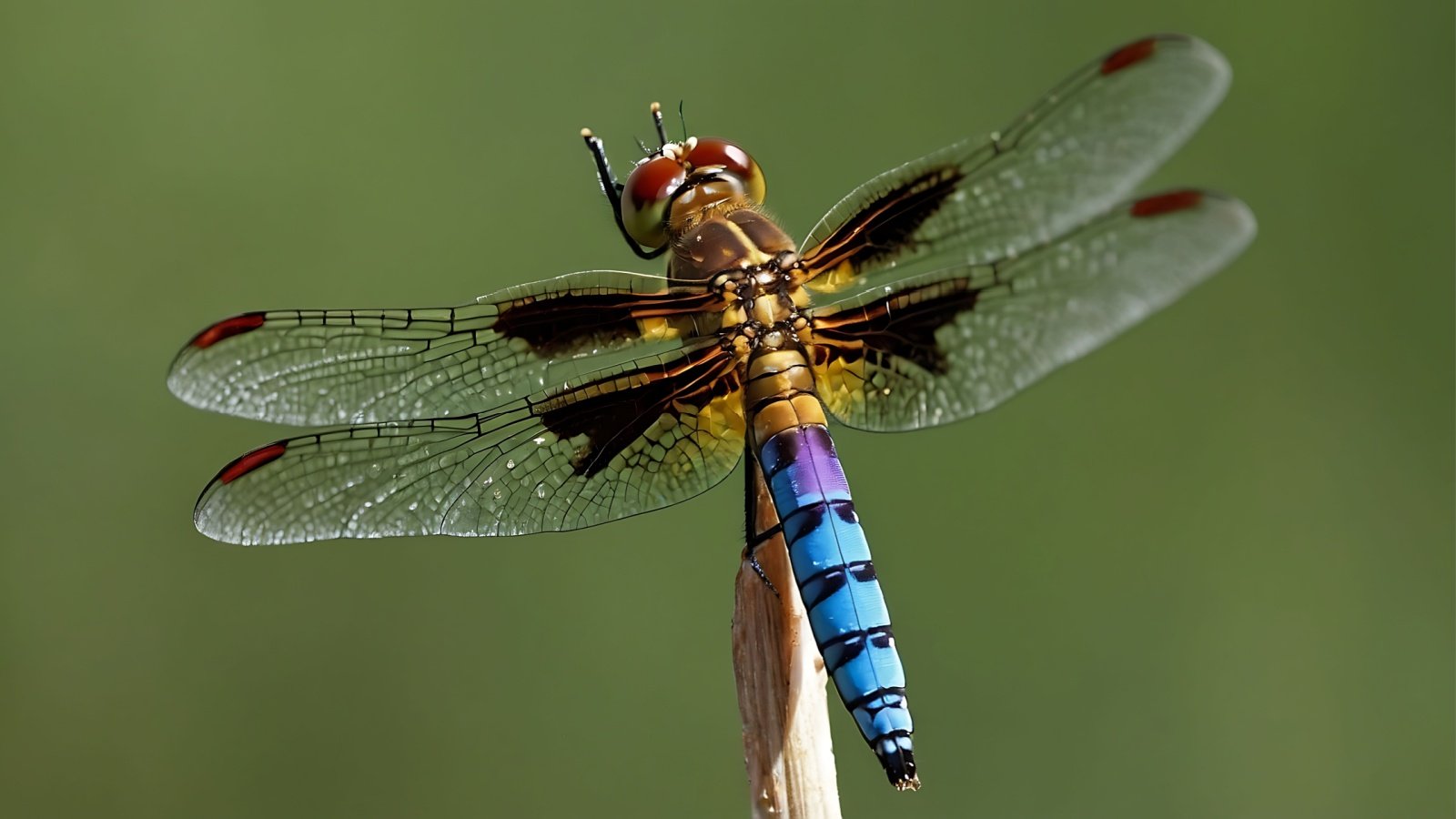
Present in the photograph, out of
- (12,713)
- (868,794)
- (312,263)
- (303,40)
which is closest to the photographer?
(868,794)

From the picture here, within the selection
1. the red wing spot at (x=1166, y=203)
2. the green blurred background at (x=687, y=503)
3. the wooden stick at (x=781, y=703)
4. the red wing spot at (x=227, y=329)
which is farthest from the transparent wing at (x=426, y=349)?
the green blurred background at (x=687, y=503)

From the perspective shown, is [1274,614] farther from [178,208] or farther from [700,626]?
[178,208]

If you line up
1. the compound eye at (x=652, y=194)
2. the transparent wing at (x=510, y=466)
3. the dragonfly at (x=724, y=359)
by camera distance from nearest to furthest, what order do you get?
the dragonfly at (x=724, y=359) < the transparent wing at (x=510, y=466) < the compound eye at (x=652, y=194)

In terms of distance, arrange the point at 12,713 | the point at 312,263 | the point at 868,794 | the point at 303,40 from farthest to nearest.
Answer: the point at 303,40, the point at 312,263, the point at 12,713, the point at 868,794

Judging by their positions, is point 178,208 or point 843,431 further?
point 178,208

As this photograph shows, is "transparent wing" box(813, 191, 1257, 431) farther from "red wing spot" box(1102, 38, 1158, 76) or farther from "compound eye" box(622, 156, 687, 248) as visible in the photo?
"compound eye" box(622, 156, 687, 248)

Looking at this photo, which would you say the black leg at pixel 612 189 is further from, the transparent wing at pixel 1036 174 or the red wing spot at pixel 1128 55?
the red wing spot at pixel 1128 55

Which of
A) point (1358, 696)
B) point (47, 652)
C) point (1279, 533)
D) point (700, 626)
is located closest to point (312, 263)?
point (47, 652)

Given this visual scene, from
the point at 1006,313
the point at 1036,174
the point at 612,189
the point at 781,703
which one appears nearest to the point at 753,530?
the point at 781,703
